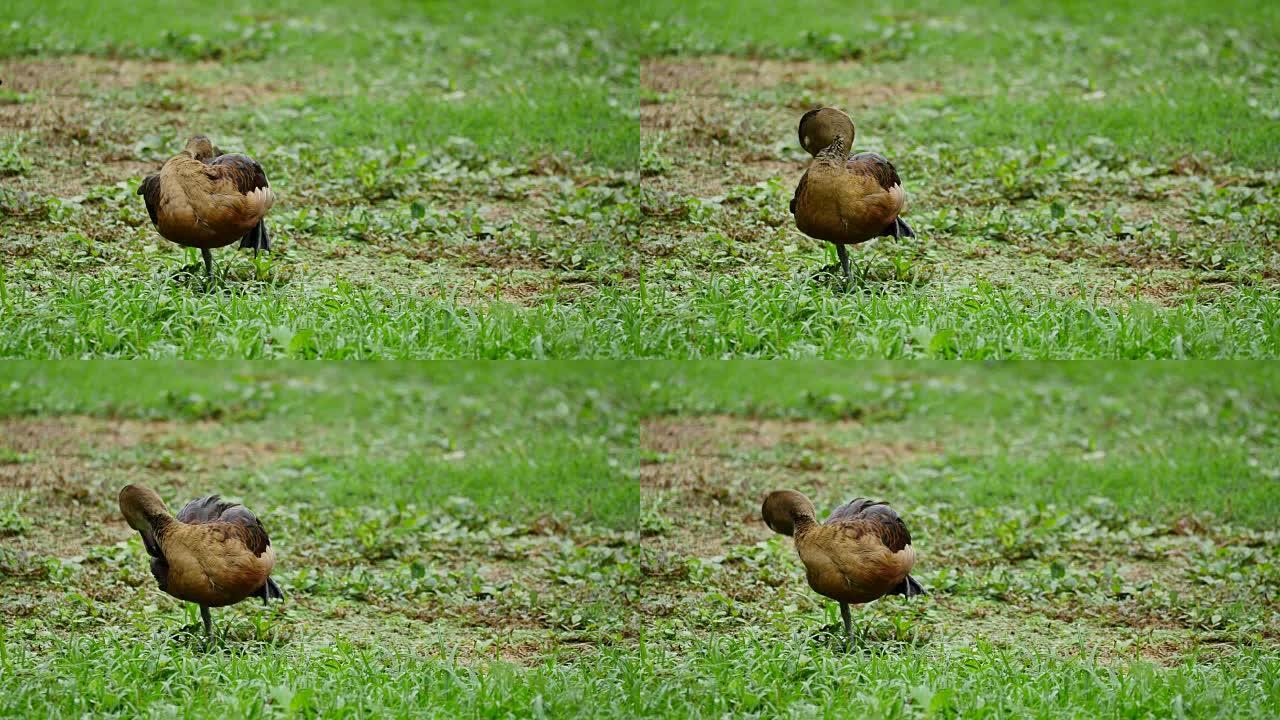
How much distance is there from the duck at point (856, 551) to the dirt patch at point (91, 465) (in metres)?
3.92

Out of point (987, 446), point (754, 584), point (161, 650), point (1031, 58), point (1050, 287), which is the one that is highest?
point (1031, 58)

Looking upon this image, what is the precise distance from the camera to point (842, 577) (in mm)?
6012

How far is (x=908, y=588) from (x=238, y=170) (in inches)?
140

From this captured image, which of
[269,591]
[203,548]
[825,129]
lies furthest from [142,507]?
[825,129]

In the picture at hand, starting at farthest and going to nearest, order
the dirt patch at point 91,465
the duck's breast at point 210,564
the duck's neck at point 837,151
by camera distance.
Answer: the dirt patch at point 91,465 < the duck's neck at point 837,151 < the duck's breast at point 210,564

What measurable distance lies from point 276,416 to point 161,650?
12.0 ft

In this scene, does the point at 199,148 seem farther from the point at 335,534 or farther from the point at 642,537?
the point at 642,537

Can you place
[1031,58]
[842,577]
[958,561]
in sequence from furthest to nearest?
[1031,58] < [958,561] < [842,577]

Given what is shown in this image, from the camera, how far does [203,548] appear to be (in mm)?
5926

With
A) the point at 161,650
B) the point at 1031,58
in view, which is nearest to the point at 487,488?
the point at 161,650

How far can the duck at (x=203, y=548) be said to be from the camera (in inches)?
233

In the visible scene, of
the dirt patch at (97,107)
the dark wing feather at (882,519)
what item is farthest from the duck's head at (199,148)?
the dark wing feather at (882,519)

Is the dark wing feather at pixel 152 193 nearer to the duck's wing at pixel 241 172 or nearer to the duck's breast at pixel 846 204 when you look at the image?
the duck's wing at pixel 241 172

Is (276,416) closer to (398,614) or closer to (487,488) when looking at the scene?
(487,488)
